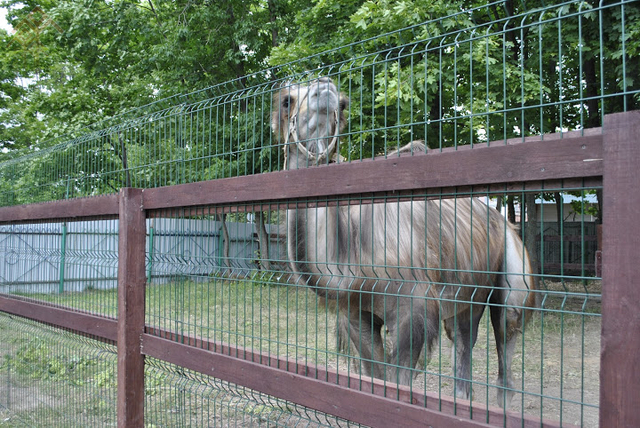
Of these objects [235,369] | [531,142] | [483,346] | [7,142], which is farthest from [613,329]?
[7,142]

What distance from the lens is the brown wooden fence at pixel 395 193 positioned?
1658 mm

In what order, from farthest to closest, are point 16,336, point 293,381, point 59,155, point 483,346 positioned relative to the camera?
point 483,346 < point 16,336 < point 59,155 < point 293,381

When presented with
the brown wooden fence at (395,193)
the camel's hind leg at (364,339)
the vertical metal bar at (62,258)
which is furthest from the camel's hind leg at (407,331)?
the vertical metal bar at (62,258)

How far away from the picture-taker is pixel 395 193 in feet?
7.79

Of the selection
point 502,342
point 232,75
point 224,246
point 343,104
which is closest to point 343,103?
point 343,104

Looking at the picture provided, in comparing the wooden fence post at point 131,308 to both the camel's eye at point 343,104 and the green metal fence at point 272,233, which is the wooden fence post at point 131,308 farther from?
the camel's eye at point 343,104

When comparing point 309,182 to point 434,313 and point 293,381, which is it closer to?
point 293,381

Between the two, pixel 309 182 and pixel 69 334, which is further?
pixel 69 334

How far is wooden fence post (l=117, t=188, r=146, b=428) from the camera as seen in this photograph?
372 centimetres

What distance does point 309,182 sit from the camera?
2.70m

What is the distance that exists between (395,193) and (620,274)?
94 centimetres

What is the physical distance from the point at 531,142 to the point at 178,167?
8.20 ft

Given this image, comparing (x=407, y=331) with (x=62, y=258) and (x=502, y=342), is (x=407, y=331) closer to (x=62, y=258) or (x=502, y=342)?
(x=502, y=342)

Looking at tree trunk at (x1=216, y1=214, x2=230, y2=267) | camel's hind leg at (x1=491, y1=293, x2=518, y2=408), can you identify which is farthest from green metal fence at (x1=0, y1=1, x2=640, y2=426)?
camel's hind leg at (x1=491, y1=293, x2=518, y2=408)
